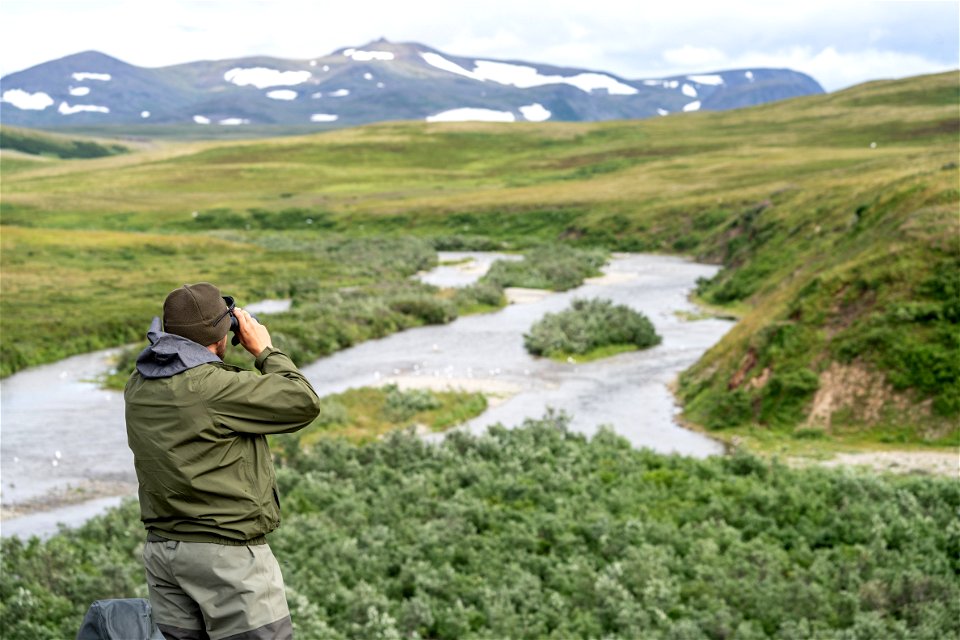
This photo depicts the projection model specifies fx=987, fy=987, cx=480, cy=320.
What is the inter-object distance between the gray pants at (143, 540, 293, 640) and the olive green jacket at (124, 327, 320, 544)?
86 millimetres

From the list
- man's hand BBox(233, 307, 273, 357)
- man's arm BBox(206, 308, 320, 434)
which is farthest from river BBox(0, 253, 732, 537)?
man's arm BBox(206, 308, 320, 434)

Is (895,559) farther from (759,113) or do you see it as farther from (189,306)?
(759,113)

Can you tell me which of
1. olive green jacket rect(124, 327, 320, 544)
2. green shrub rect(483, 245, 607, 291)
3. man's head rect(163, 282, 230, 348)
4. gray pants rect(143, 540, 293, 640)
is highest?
man's head rect(163, 282, 230, 348)

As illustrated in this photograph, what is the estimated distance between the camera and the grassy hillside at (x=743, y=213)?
89.4 feet

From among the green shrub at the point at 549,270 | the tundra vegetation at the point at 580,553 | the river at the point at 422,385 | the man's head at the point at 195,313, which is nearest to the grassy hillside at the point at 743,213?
the river at the point at 422,385

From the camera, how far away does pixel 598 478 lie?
2112cm

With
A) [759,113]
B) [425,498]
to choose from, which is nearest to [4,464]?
[425,498]

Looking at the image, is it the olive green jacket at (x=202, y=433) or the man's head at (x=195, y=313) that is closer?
the olive green jacket at (x=202, y=433)

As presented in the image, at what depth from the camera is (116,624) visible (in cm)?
584

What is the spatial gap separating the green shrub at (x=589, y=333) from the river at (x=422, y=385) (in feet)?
2.43

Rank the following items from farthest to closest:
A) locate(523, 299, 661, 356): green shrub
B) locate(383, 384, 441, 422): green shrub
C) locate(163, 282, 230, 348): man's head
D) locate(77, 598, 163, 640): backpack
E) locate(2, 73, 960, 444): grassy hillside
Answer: locate(523, 299, 661, 356): green shrub < locate(383, 384, 441, 422): green shrub < locate(2, 73, 960, 444): grassy hillside < locate(77, 598, 163, 640): backpack < locate(163, 282, 230, 348): man's head

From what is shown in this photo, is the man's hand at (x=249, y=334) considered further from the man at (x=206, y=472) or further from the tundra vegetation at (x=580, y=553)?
the tundra vegetation at (x=580, y=553)

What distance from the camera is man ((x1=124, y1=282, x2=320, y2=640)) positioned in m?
5.40

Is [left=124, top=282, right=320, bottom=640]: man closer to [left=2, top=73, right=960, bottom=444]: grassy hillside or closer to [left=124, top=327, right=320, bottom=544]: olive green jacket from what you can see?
[left=124, top=327, right=320, bottom=544]: olive green jacket
